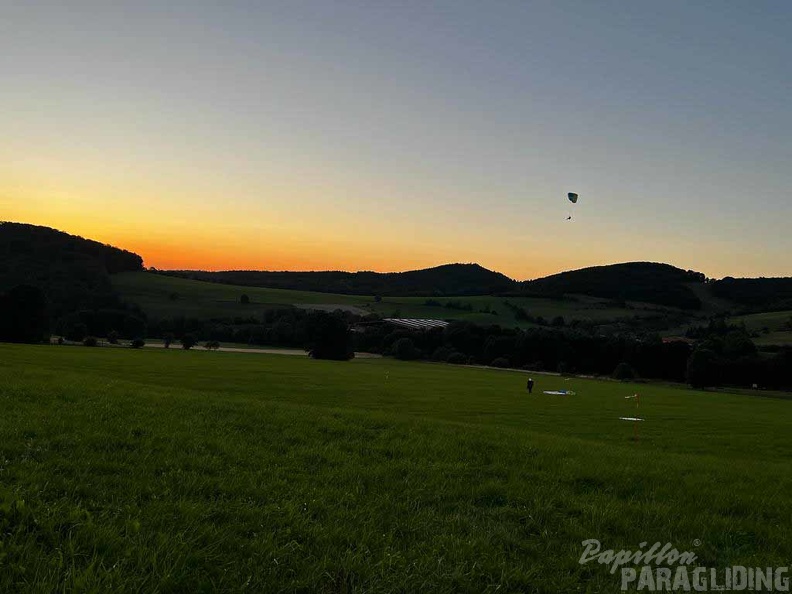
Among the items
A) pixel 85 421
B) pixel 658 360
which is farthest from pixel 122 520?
pixel 658 360

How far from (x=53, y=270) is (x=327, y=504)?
193 meters

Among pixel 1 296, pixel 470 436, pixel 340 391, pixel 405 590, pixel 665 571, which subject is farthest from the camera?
pixel 1 296

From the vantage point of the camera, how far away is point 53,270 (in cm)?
17562

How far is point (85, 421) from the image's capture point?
518 inches

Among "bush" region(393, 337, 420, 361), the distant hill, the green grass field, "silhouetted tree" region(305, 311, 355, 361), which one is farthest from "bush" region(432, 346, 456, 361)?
the green grass field

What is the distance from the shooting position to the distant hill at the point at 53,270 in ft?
521

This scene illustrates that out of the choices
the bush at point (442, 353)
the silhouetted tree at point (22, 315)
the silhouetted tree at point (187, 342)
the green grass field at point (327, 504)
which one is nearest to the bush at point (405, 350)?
the bush at point (442, 353)

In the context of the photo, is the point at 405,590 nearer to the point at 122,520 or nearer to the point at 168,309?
the point at 122,520

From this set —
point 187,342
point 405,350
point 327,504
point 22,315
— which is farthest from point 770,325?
point 327,504

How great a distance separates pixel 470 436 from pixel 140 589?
10.9 meters

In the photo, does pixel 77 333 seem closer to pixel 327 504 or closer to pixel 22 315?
pixel 22 315

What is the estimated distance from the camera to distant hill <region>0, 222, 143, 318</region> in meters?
159

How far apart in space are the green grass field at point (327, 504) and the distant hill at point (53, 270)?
508 ft

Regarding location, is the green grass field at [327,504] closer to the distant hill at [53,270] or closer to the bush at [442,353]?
the bush at [442,353]
